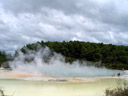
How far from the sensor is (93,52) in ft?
125

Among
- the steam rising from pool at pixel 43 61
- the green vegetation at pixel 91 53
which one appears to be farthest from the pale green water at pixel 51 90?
the green vegetation at pixel 91 53

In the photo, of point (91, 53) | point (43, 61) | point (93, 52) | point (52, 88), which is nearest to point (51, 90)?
point (52, 88)

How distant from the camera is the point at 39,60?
33469mm

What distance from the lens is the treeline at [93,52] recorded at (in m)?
36.6

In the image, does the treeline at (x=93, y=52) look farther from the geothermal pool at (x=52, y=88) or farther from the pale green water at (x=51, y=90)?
the pale green water at (x=51, y=90)

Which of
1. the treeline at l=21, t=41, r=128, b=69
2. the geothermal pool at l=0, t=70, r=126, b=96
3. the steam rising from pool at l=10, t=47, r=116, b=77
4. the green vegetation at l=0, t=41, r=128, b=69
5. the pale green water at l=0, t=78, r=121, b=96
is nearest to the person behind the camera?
the pale green water at l=0, t=78, r=121, b=96

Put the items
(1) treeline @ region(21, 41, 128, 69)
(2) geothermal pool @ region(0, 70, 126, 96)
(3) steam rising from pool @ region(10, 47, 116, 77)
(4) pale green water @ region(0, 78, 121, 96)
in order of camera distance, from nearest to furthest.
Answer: (4) pale green water @ region(0, 78, 121, 96) → (2) geothermal pool @ region(0, 70, 126, 96) → (3) steam rising from pool @ region(10, 47, 116, 77) → (1) treeline @ region(21, 41, 128, 69)

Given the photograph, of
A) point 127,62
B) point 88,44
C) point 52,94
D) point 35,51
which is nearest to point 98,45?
point 88,44

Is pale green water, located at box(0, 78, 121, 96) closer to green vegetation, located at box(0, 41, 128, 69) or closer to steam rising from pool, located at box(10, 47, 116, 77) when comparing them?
steam rising from pool, located at box(10, 47, 116, 77)

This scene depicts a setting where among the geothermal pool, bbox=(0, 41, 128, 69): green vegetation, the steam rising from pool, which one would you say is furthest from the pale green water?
bbox=(0, 41, 128, 69): green vegetation

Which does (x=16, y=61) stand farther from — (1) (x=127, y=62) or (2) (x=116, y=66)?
(1) (x=127, y=62)

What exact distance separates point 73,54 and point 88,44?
466cm

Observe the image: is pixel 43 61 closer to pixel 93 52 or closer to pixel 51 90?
pixel 93 52

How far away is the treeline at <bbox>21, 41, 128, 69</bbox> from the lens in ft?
120
